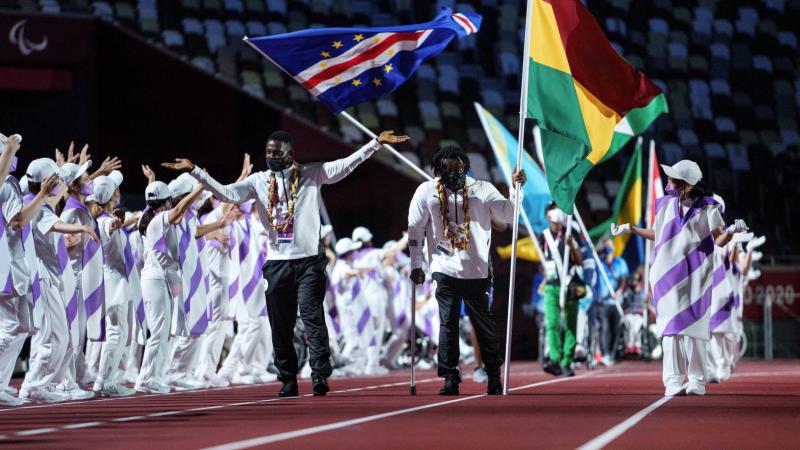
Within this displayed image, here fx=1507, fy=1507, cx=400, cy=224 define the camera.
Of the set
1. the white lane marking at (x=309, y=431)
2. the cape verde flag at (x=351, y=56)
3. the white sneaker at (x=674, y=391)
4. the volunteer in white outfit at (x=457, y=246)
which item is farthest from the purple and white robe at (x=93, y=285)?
the white sneaker at (x=674, y=391)

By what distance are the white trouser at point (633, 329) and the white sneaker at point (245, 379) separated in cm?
1333

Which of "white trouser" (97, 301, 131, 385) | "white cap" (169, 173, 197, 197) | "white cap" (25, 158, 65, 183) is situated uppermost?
"white cap" (169, 173, 197, 197)

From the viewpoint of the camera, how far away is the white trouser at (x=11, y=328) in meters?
11.5

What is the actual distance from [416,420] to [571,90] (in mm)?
5545

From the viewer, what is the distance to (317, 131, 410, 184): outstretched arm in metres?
12.3

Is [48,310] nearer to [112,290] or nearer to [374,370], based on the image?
[112,290]

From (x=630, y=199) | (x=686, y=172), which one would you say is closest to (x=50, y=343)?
(x=686, y=172)

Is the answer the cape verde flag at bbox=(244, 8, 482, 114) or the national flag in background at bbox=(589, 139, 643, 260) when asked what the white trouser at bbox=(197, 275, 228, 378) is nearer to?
the cape verde flag at bbox=(244, 8, 482, 114)

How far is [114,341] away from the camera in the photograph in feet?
44.1

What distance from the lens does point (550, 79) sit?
45.5 feet

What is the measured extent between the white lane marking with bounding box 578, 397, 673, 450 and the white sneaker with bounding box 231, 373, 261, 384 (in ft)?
21.0

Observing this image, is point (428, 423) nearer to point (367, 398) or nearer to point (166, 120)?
point (367, 398)

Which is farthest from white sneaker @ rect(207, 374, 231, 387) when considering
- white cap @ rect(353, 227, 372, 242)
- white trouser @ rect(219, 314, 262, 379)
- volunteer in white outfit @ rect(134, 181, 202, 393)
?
white cap @ rect(353, 227, 372, 242)

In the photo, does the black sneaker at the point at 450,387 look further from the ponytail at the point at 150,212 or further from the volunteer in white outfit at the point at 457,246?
the ponytail at the point at 150,212
